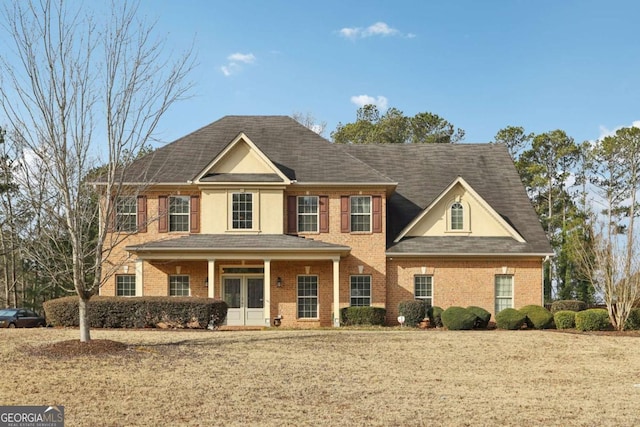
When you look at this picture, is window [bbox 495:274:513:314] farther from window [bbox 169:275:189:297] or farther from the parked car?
the parked car

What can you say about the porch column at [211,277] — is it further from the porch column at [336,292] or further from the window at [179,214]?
the porch column at [336,292]

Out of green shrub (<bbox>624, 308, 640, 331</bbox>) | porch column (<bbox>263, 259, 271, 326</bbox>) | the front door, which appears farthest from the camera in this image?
the front door

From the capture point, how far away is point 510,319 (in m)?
25.1

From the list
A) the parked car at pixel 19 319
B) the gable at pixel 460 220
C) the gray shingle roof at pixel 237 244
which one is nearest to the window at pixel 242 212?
the gray shingle roof at pixel 237 244

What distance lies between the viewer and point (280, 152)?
29.2 metres

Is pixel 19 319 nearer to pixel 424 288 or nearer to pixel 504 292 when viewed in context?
pixel 424 288

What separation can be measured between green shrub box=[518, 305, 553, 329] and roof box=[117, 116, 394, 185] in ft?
23.0

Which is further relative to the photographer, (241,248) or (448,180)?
(448,180)

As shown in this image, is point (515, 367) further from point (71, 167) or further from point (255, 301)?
point (255, 301)

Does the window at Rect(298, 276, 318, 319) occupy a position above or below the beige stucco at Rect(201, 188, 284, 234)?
below

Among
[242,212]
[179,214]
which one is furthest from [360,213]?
[179,214]

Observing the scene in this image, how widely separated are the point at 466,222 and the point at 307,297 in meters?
7.28

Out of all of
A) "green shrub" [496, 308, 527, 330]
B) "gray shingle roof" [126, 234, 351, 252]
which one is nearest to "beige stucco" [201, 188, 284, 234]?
"gray shingle roof" [126, 234, 351, 252]

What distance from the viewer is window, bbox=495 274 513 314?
91.1 feet
